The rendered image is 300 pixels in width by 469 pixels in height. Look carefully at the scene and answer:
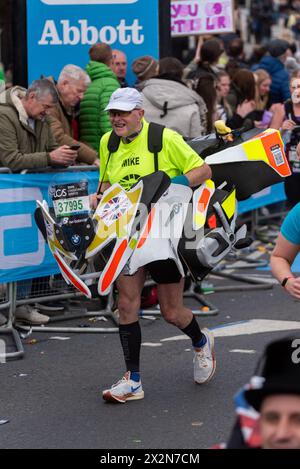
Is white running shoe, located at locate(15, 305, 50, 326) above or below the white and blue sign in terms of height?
below

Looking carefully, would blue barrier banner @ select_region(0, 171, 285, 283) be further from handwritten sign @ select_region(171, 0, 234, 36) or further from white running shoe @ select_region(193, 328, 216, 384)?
handwritten sign @ select_region(171, 0, 234, 36)

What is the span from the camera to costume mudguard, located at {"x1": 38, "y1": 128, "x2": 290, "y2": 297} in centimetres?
711

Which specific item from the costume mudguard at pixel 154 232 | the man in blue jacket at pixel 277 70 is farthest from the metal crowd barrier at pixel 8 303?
the man in blue jacket at pixel 277 70

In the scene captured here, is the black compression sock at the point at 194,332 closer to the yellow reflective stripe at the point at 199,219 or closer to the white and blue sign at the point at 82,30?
the yellow reflective stripe at the point at 199,219

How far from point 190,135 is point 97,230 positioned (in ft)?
11.5

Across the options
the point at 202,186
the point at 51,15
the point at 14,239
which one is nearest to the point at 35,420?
the point at 202,186

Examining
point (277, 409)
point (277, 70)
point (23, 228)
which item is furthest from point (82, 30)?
point (277, 409)

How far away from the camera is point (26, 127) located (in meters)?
9.34

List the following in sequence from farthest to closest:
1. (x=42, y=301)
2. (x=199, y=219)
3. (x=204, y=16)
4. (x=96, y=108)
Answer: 1. (x=204, y=16)
2. (x=96, y=108)
3. (x=42, y=301)
4. (x=199, y=219)

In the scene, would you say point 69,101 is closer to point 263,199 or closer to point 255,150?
point 255,150

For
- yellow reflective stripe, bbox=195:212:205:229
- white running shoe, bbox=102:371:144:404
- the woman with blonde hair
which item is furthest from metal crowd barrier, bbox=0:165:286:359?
the woman with blonde hair

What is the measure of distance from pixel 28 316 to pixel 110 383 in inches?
81.2

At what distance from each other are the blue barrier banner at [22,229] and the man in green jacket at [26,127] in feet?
0.44

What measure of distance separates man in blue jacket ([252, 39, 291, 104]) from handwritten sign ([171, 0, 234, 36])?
1.21 meters
